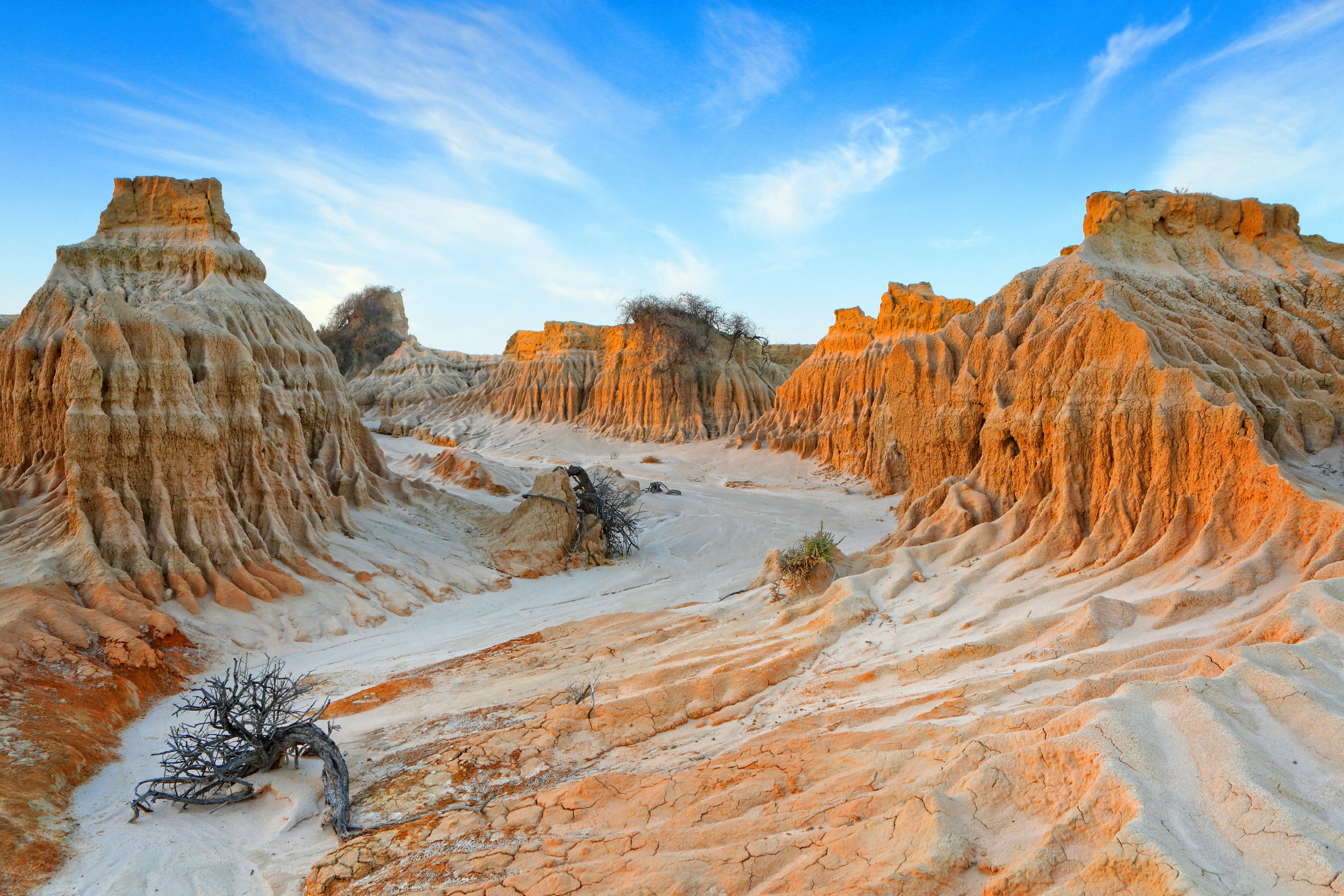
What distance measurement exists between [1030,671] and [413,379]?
43007mm

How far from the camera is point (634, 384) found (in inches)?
1320

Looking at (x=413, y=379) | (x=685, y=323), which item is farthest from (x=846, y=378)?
(x=413, y=379)

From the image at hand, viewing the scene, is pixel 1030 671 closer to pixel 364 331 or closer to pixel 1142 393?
pixel 1142 393

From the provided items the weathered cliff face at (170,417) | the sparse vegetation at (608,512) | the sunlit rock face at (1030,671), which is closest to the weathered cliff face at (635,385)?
the sparse vegetation at (608,512)

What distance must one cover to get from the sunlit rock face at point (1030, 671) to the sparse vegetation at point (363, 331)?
50.6 m

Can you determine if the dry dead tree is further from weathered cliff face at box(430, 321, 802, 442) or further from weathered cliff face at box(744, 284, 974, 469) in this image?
weathered cliff face at box(430, 321, 802, 442)

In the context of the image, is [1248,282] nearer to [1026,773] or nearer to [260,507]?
[1026,773]

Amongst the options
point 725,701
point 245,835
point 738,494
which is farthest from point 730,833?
point 738,494

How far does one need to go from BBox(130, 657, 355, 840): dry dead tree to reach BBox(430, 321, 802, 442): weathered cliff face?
25.6m

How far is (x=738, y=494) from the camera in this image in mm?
19562

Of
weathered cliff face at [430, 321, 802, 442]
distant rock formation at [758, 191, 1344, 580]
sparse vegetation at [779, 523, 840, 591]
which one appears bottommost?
sparse vegetation at [779, 523, 840, 591]

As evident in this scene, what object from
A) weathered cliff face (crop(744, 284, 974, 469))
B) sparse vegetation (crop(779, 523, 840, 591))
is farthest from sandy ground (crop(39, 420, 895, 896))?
weathered cliff face (crop(744, 284, 974, 469))

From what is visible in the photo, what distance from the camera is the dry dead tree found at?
183 inches

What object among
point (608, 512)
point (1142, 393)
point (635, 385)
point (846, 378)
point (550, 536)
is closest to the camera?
point (1142, 393)
